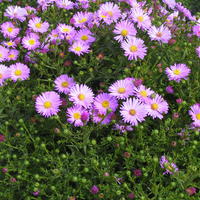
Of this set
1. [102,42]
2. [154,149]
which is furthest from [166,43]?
[154,149]

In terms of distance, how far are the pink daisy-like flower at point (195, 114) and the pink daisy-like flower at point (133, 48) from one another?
20.0 inches

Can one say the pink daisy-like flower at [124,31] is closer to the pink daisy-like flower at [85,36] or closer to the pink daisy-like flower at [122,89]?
the pink daisy-like flower at [85,36]

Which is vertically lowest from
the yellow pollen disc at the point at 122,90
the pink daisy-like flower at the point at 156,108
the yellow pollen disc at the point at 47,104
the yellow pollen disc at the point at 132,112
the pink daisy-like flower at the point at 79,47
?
the yellow pollen disc at the point at 132,112

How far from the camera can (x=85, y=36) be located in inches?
94.7

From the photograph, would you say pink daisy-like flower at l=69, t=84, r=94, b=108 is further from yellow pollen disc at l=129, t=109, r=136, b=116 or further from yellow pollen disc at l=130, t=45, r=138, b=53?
yellow pollen disc at l=130, t=45, r=138, b=53

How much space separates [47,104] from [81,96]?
22cm

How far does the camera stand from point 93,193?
170cm

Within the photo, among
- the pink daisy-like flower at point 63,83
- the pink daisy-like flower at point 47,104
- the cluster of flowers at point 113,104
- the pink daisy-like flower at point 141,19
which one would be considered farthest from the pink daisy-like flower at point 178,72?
the pink daisy-like flower at point 47,104

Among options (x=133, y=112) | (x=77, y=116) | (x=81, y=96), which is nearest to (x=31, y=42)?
(x=81, y=96)

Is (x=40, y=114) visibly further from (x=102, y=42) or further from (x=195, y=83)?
(x=195, y=83)

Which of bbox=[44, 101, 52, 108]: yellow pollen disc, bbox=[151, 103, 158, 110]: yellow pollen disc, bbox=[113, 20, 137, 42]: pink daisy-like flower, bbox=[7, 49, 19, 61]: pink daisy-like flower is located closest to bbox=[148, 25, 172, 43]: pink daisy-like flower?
bbox=[113, 20, 137, 42]: pink daisy-like flower

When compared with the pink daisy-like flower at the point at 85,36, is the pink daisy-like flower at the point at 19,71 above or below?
below

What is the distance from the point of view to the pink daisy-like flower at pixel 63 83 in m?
2.12

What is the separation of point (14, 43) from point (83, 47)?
675mm
